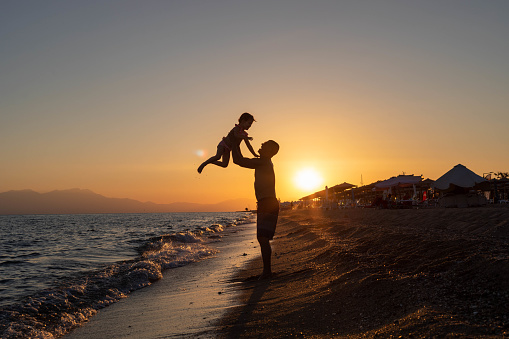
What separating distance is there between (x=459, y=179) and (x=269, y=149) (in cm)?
1872

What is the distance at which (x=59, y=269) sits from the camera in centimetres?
1142

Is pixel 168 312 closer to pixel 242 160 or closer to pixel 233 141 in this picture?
pixel 242 160

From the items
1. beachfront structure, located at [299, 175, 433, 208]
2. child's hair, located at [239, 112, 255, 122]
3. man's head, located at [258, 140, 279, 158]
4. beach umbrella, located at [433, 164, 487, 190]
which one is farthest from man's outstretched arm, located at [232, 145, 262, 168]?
Answer: beachfront structure, located at [299, 175, 433, 208]

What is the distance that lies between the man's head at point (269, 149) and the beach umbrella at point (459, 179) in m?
18.3

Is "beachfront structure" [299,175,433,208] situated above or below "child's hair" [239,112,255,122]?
below

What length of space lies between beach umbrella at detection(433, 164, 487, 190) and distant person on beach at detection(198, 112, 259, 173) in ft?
61.6

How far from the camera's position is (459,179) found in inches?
829

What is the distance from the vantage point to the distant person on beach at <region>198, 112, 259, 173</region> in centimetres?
588

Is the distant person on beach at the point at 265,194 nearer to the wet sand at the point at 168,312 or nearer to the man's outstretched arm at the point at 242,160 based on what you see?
the man's outstretched arm at the point at 242,160

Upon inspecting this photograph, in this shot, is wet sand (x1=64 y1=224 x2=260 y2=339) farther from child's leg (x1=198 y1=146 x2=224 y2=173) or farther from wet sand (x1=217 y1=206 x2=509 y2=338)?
child's leg (x1=198 y1=146 x2=224 y2=173)

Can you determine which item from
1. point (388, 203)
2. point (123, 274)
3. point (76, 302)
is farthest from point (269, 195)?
point (388, 203)

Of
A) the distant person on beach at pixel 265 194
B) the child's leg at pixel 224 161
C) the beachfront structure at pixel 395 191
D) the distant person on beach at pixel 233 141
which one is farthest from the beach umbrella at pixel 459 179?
the child's leg at pixel 224 161

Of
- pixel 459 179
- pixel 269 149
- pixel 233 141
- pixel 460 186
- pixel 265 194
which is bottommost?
pixel 265 194

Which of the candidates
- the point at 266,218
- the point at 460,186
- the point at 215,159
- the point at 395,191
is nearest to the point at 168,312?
the point at 266,218
